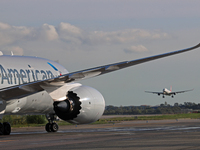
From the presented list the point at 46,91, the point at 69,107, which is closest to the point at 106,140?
the point at 69,107

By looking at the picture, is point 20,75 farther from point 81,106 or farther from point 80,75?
point 80,75

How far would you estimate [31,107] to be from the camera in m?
20.8

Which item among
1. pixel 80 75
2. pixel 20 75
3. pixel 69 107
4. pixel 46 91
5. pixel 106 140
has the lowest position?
pixel 106 140

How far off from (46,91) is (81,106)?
248cm

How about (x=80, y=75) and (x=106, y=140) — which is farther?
(x=80, y=75)

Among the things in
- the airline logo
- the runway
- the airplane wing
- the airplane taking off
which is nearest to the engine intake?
the airplane taking off

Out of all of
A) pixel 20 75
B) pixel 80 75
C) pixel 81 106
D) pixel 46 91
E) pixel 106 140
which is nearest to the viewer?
pixel 106 140

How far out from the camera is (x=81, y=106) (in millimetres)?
19344

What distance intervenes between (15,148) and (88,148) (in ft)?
8.42

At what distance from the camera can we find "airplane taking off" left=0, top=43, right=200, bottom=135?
16.3m

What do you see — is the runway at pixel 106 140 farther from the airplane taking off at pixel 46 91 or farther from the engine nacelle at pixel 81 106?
the airplane taking off at pixel 46 91

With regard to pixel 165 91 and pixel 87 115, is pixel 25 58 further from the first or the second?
pixel 165 91

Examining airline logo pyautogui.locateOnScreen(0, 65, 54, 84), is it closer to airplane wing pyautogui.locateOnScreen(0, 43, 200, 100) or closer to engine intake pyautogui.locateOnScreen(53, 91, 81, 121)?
airplane wing pyautogui.locateOnScreen(0, 43, 200, 100)

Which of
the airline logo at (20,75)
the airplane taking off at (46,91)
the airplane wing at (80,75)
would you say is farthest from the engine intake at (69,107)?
the airline logo at (20,75)
